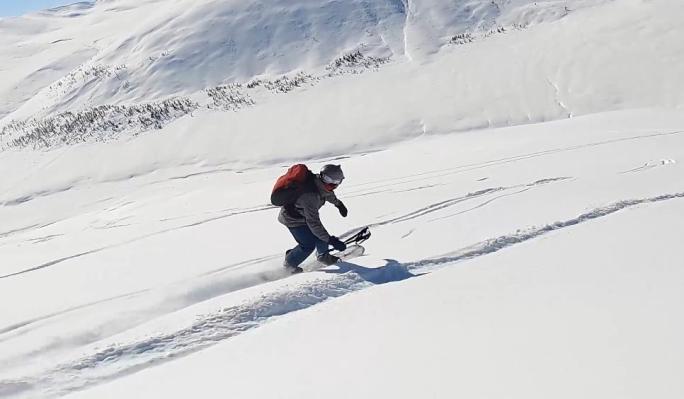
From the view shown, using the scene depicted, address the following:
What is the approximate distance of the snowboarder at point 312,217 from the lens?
18.8 ft

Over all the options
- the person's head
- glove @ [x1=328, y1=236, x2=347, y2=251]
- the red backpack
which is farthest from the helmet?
glove @ [x1=328, y1=236, x2=347, y2=251]

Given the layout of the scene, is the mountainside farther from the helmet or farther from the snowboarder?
the helmet

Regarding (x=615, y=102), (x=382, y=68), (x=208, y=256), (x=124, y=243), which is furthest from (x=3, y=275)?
(x=382, y=68)

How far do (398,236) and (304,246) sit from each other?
1.26 meters

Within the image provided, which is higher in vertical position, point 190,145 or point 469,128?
point 190,145

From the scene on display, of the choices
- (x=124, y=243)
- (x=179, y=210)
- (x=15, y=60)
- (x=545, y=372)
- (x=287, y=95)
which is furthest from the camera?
(x=15, y=60)

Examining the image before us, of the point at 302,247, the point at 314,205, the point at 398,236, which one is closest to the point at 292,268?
the point at 302,247

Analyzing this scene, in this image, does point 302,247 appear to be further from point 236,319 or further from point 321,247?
point 236,319

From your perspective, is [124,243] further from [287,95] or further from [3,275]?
[287,95]

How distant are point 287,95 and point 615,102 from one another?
984 cm

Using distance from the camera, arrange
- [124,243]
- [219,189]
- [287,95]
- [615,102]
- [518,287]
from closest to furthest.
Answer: [518,287]
[124,243]
[219,189]
[615,102]
[287,95]

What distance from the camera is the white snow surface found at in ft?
11.7

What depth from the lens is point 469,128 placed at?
56.3 feet

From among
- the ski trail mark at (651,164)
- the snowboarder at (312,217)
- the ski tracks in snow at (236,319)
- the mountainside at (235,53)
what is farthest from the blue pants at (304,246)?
the mountainside at (235,53)
